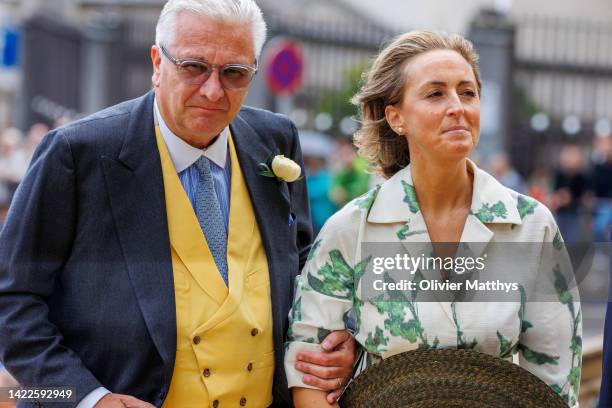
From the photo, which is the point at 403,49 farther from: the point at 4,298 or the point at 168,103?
the point at 4,298

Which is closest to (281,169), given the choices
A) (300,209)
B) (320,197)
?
(300,209)

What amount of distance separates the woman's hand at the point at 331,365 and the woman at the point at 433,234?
0.03 m

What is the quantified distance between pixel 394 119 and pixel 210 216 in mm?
691

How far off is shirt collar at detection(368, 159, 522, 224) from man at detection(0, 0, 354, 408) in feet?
1.44

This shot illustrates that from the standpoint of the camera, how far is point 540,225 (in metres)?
3.09

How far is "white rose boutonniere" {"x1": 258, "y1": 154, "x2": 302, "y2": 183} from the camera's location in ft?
11.3

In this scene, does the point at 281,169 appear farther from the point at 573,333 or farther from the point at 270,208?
the point at 573,333

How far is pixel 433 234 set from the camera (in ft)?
10.5

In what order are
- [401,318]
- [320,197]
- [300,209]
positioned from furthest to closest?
[320,197] < [300,209] < [401,318]

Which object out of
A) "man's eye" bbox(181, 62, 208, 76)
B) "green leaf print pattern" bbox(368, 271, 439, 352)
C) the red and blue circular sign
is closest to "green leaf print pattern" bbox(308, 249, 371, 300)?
"green leaf print pattern" bbox(368, 271, 439, 352)

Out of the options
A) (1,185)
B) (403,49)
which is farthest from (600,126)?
(403,49)

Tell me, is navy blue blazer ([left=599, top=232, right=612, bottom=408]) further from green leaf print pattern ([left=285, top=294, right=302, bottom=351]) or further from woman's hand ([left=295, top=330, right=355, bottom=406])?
green leaf print pattern ([left=285, top=294, right=302, bottom=351])

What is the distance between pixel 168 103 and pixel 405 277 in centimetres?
93

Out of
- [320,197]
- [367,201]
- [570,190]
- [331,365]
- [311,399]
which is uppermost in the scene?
[367,201]
